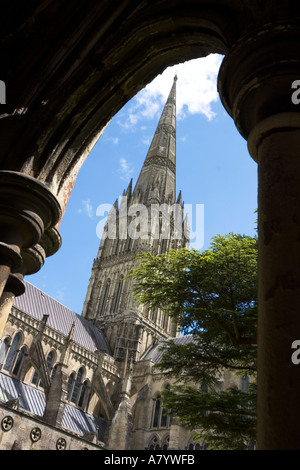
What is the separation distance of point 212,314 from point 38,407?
63.9 feet

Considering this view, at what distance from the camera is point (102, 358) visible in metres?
31.4

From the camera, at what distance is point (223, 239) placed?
10906 mm

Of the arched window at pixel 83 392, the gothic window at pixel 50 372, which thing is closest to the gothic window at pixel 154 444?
the arched window at pixel 83 392

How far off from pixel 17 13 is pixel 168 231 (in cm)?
4142

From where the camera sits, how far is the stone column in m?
1.73

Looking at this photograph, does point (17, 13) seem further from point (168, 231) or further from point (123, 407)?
point (168, 231)

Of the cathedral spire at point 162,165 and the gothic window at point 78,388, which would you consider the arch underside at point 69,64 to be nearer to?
the gothic window at point 78,388

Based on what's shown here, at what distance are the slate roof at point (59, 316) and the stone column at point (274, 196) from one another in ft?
87.6

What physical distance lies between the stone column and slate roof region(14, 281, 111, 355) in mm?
26715

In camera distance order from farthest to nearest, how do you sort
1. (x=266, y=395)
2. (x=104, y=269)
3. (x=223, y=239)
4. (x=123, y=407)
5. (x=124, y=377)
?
(x=104, y=269) < (x=124, y=377) < (x=123, y=407) < (x=223, y=239) < (x=266, y=395)

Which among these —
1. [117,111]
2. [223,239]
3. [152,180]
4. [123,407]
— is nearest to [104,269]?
[152,180]

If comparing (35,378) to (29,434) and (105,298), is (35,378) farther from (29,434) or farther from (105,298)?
(105,298)

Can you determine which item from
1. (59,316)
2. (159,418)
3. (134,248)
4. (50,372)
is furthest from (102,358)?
(134,248)

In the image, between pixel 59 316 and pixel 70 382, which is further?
pixel 59 316
